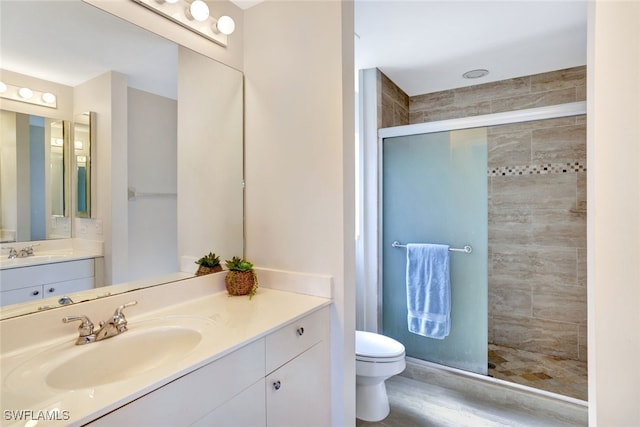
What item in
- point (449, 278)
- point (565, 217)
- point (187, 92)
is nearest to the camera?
point (187, 92)

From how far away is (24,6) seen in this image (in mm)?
1012

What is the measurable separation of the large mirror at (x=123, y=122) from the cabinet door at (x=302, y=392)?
0.67 m

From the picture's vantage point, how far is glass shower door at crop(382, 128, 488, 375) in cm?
225

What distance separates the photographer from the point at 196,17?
1.42 m

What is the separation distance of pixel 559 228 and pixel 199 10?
9.69 ft

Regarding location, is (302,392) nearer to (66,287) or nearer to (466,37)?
(66,287)

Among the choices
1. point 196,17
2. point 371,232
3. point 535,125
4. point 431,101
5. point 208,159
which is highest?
point 431,101

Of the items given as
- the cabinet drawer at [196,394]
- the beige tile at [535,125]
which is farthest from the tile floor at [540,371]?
the cabinet drawer at [196,394]

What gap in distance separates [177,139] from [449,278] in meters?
2.03

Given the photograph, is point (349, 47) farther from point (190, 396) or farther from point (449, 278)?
point (449, 278)

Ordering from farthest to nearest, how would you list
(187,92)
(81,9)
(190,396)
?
(187,92)
(81,9)
(190,396)

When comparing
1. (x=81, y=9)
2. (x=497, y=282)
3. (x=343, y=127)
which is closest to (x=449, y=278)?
(x=497, y=282)

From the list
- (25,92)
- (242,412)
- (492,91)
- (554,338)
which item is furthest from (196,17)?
(554,338)

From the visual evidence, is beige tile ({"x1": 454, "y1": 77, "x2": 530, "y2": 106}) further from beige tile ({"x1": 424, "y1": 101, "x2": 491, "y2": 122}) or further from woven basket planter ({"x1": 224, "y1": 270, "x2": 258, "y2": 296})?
woven basket planter ({"x1": 224, "y1": 270, "x2": 258, "y2": 296})
